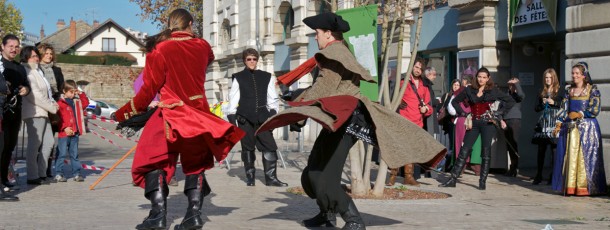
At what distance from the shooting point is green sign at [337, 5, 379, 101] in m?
11.7

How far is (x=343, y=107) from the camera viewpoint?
774cm

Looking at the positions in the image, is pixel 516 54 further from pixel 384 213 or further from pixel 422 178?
pixel 384 213

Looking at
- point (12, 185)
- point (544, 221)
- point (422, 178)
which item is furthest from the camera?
Answer: point (422, 178)

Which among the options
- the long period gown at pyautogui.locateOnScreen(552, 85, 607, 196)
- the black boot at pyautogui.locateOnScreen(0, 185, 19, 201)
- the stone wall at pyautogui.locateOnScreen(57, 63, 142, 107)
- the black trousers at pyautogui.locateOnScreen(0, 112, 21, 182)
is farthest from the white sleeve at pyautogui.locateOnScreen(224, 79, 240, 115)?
the stone wall at pyautogui.locateOnScreen(57, 63, 142, 107)

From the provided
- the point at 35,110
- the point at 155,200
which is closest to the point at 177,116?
the point at 155,200

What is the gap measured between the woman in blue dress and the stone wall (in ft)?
219

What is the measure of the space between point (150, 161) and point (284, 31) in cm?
2426

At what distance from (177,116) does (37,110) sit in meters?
5.47

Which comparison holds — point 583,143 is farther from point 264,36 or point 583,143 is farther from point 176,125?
point 264,36

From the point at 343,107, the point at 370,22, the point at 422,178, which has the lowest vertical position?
the point at 422,178

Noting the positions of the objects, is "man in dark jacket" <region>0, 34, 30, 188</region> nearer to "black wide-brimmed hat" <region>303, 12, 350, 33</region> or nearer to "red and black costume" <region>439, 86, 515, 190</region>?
"black wide-brimmed hat" <region>303, 12, 350, 33</region>

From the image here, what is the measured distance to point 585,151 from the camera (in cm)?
1212

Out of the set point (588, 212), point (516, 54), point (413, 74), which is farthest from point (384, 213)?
point (516, 54)

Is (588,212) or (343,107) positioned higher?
(343,107)
